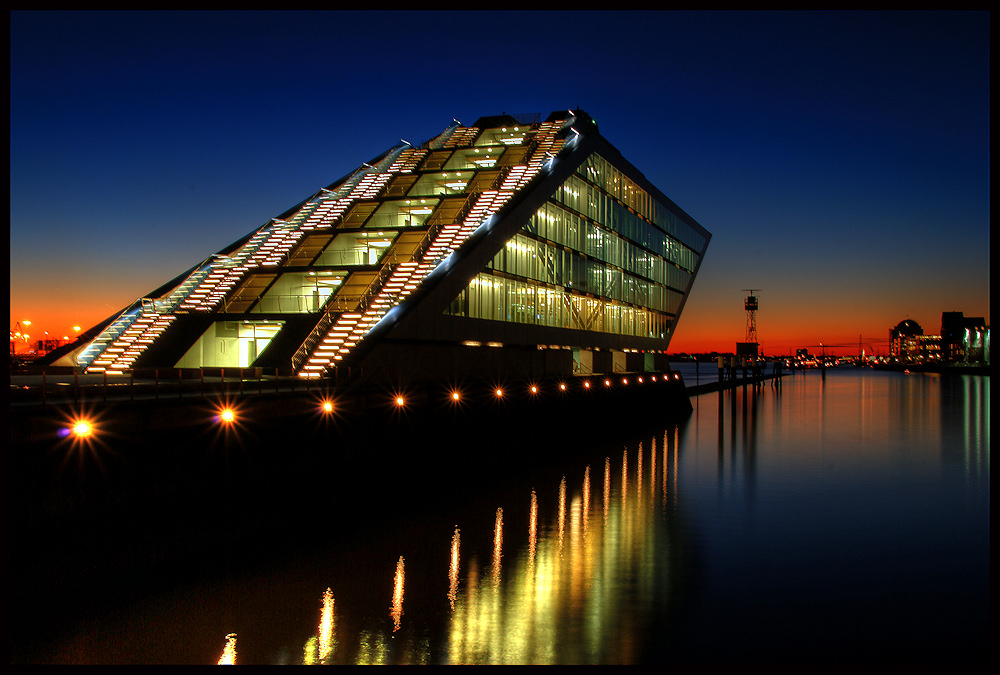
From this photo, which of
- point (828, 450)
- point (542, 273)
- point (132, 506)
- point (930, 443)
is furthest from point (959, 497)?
point (132, 506)

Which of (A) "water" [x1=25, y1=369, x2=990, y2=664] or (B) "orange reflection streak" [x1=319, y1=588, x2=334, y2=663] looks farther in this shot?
(A) "water" [x1=25, y1=369, x2=990, y2=664]

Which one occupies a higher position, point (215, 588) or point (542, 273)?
point (542, 273)

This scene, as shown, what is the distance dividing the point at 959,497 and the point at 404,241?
1000 inches

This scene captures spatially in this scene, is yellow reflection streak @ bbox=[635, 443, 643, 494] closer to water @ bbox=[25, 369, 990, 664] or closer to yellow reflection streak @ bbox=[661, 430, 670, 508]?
water @ bbox=[25, 369, 990, 664]

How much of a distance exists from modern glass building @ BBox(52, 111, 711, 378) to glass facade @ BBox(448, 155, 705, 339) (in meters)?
0.16

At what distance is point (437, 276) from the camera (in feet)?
111

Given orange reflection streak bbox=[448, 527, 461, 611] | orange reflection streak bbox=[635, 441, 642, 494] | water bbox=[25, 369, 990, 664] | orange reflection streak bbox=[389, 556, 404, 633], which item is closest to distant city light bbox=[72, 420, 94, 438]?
water bbox=[25, 369, 990, 664]

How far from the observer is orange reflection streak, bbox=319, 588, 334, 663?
1296cm

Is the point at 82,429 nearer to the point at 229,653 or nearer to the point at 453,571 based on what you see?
the point at 229,653

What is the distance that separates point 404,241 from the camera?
39156mm

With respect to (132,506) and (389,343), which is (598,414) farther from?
(132,506)

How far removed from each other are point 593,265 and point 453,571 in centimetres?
3759

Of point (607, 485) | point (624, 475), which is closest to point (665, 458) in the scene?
point (624, 475)

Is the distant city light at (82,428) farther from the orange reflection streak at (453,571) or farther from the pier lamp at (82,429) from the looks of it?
the orange reflection streak at (453,571)
